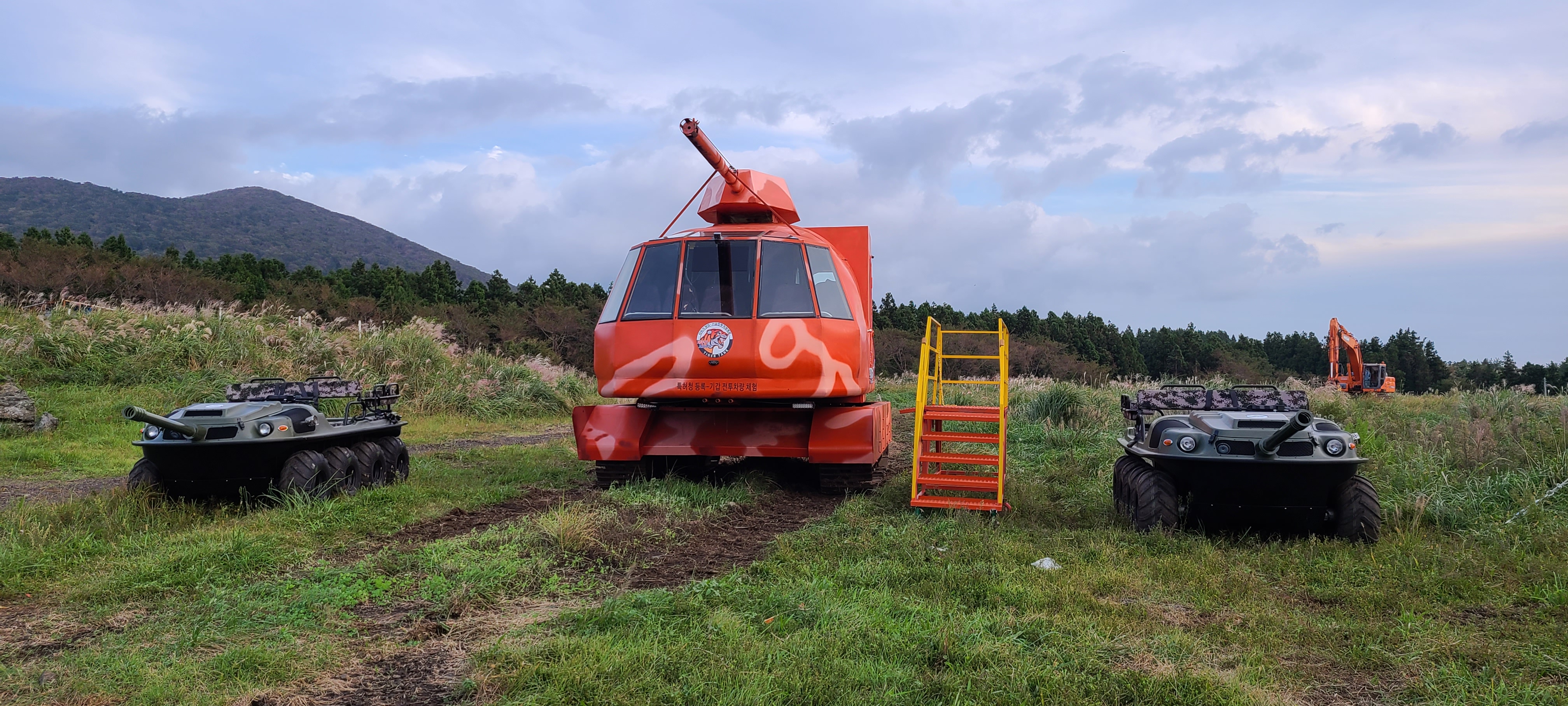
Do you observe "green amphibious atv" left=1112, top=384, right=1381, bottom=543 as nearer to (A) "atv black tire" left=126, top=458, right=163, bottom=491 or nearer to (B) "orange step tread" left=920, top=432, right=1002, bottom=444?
(B) "orange step tread" left=920, top=432, right=1002, bottom=444

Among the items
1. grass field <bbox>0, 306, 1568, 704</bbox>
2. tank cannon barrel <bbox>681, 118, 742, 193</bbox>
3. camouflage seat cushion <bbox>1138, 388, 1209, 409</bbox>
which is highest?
tank cannon barrel <bbox>681, 118, 742, 193</bbox>

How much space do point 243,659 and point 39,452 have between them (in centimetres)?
978

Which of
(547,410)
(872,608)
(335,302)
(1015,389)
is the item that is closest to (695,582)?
(872,608)

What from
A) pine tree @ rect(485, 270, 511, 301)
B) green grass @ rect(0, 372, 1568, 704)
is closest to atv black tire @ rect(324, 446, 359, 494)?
green grass @ rect(0, 372, 1568, 704)

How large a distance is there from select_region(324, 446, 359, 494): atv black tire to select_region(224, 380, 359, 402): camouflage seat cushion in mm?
888

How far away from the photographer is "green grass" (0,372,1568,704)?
3.68 metres

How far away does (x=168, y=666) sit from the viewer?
380 centimetres

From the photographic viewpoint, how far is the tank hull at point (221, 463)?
7.08 metres

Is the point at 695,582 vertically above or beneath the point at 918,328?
beneath

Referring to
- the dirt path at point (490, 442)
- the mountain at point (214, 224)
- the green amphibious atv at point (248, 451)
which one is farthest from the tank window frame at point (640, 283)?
the mountain at point (214, 224)

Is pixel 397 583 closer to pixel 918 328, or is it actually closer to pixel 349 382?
pixel 349 382

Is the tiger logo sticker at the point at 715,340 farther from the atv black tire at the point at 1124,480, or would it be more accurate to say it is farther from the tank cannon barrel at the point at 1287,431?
the tank cannon barrel at the point at 1287,431

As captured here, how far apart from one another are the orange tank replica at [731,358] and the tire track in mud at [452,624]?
5.19ft

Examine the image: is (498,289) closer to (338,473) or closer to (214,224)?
(338,473)
